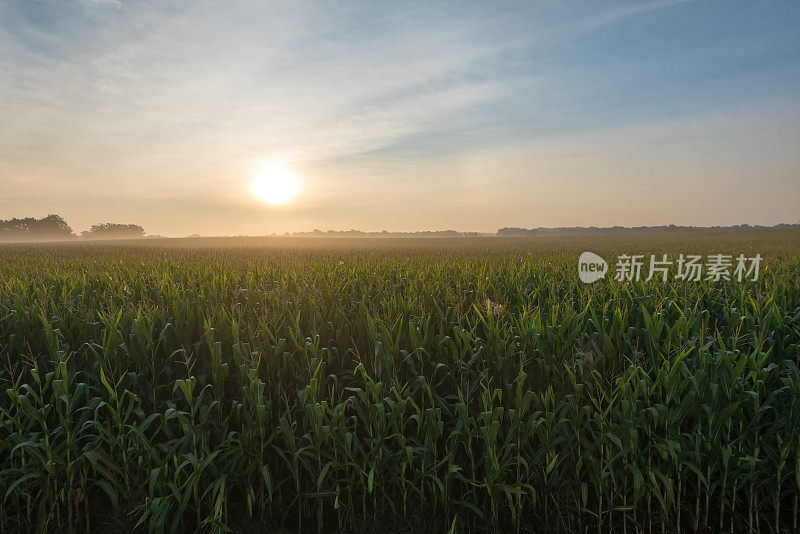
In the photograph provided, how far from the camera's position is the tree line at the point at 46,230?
126m

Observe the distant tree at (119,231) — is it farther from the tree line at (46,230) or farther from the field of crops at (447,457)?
the field of crops at (447,457)

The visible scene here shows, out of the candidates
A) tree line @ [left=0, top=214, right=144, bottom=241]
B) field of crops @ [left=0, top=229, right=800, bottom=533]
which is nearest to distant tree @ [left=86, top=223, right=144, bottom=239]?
tree line @ [left=0, top=214, right=144, bottom=241]

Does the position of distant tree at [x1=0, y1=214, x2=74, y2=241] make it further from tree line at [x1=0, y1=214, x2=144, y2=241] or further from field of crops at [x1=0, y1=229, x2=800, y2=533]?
field of crops at [x1=0, y1=229, x2=800, y2=533]

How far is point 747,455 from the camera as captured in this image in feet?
11.6

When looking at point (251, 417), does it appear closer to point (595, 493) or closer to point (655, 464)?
point (595, 493)

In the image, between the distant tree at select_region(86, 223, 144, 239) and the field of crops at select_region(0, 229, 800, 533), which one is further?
the distant tree at select_region(86, 223, 144, 239)

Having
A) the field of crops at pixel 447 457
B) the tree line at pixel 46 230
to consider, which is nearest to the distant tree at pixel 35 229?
the tree line at pixel 46 230

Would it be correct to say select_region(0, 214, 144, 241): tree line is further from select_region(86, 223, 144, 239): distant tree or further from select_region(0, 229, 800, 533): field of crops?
select_region(0, 229, 800, 533): field of crops

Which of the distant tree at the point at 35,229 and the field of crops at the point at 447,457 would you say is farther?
the distant tree at the point at 35,229

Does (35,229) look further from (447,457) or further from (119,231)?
(447,457)

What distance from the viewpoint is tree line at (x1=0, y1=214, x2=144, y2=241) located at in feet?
413

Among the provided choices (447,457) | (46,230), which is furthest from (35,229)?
(447,457)

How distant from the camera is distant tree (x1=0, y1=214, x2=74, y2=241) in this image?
413 feet

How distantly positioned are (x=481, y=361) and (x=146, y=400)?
Answer: 3.78 metres
